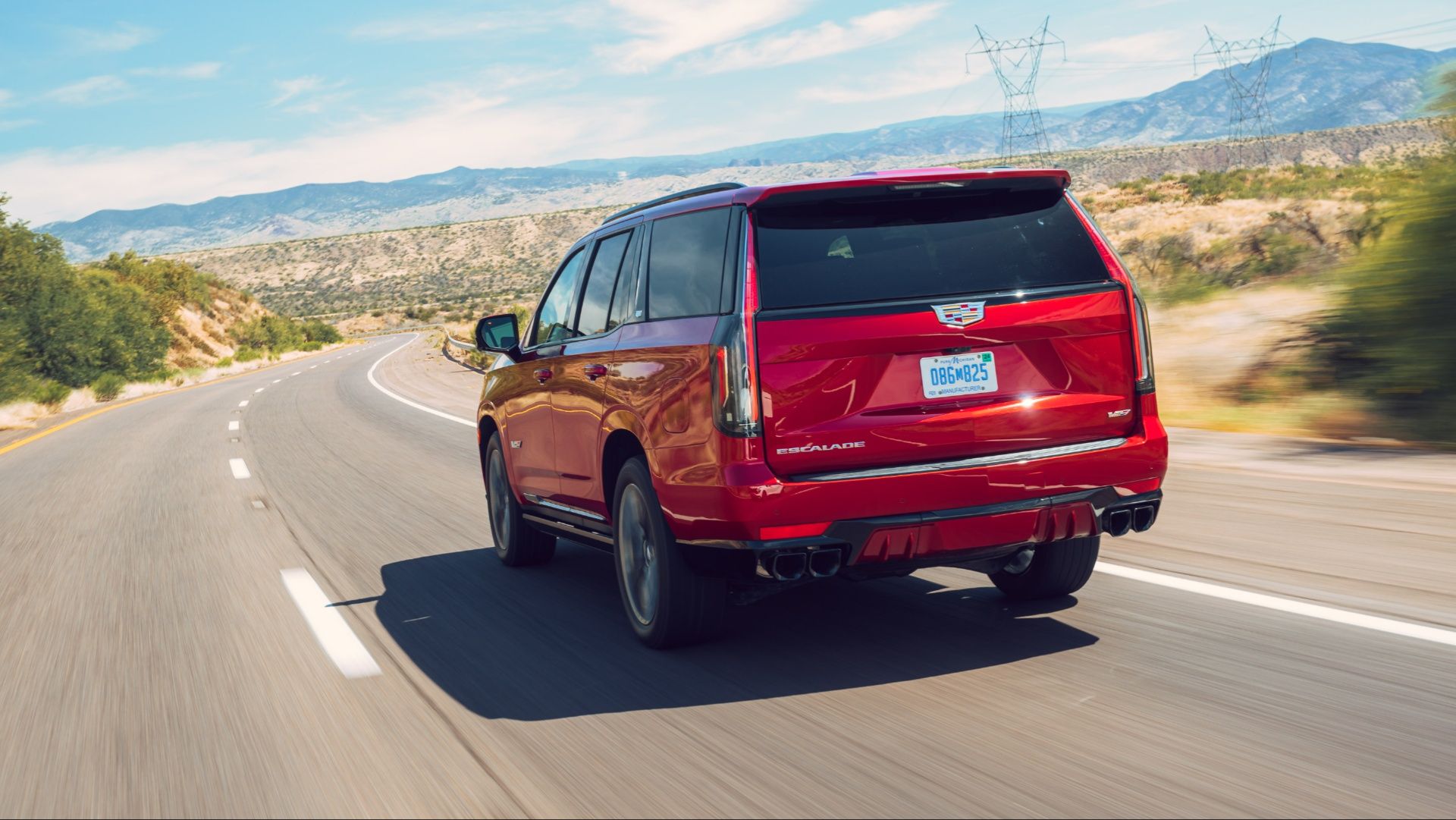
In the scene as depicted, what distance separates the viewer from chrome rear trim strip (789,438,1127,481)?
15.5 feet

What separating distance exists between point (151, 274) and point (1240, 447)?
213 ft

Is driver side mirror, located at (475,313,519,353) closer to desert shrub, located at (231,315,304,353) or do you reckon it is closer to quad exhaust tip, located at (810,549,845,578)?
quad exhaust tip, located at (810,549,845,578)

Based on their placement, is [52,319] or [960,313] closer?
[960,313]

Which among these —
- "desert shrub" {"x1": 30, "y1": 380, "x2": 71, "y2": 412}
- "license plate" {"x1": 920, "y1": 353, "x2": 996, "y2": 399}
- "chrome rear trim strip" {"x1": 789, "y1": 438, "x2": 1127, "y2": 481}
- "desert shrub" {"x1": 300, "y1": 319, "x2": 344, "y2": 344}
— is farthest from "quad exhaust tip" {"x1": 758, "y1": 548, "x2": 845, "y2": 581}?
"desert shrub" {"x1": 300, "y1": 319, "x2": 344, "y2": 344}

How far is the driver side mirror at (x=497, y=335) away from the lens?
7.47m

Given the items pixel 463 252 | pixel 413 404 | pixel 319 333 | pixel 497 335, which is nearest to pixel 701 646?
pixel 497 335

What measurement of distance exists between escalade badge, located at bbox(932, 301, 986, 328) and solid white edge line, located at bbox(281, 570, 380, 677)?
9.33 ft

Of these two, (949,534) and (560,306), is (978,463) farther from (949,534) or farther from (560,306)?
(560,306)

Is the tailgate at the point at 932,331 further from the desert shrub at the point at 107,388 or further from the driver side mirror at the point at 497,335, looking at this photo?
the desert shrub at the point at 107,388

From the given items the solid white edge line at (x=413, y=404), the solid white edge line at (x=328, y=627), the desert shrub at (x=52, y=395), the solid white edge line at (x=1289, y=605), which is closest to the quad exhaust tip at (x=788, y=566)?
the solid white edge line at (x=328, y=627)

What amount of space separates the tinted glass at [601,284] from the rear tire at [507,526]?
5.09ft

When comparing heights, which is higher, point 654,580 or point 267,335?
point 654,580

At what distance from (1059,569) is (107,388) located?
36.7m

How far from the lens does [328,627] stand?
21.3ft
